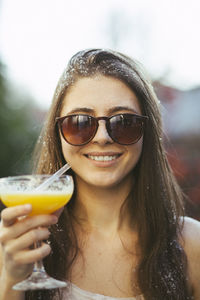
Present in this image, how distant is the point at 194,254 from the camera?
8.09ft

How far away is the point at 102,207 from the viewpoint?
254 centimetres

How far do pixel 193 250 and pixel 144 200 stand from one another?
450mm

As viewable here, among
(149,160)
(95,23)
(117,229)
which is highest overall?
(95,23)

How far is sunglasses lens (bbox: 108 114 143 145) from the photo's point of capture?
229 centimetres

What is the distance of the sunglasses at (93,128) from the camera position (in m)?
2.27

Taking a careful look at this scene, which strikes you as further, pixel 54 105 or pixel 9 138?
pixel 9 138

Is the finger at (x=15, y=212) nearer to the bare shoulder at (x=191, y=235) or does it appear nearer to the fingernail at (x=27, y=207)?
the fingernail at (x=27, y=207)

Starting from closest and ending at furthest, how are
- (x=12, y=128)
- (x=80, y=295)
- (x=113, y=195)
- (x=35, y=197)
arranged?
(x=35, y=197), (x=80, y=295), (x=113, y=195), (x=12, y=128)

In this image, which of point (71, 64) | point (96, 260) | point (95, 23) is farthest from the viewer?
point (95, 23)

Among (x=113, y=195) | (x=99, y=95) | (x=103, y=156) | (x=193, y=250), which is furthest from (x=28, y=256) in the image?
(x=193, y=250)

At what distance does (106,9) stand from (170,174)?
11210 millimetres

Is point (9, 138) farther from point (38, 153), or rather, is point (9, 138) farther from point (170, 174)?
point (170, 174)

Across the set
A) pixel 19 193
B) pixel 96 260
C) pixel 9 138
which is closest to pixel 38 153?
pixel 96 260

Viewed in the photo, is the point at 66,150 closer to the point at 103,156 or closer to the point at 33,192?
the point at 103,156
